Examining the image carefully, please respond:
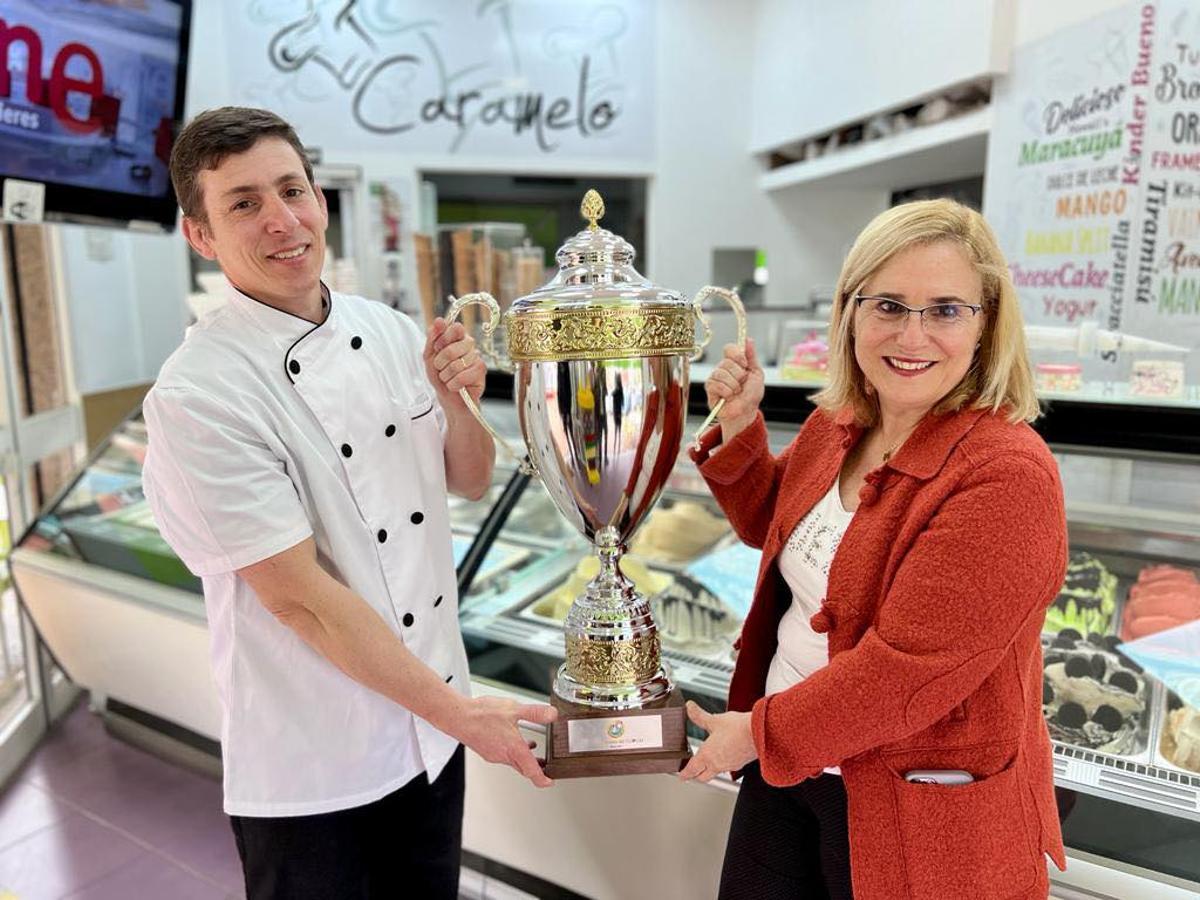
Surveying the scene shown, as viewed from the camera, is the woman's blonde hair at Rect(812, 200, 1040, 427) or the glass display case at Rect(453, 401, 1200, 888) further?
the glass display case at Rect(453, 401, 1200, 888)

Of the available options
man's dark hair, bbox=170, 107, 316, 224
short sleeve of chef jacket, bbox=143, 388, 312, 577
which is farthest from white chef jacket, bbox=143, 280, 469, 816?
man's dark hair, bbox=170, 107, 316, 224

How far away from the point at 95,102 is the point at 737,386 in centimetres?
251

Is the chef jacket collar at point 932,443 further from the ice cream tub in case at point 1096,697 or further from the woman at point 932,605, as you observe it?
the ice cream tub in case at point 1096,697

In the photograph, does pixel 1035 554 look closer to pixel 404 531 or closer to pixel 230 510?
pixel 404 531

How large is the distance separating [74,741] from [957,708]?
320 centimetres

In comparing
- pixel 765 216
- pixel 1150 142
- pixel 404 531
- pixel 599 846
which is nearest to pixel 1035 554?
pixel 404 531

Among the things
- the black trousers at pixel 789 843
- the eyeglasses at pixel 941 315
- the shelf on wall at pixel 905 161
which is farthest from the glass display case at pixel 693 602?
the shelf on wall at pixel 905 161

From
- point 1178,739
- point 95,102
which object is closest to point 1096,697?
point 1178,739

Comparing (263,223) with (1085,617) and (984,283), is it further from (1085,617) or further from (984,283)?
(1085,617)

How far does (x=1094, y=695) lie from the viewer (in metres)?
1.59

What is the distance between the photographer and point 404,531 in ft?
4.43

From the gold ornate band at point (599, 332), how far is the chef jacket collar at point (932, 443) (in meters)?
0.38

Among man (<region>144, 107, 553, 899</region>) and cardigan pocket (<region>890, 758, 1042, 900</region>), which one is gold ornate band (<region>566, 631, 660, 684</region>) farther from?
cardigan pocket (<region>890, 758, 1042, 900</region>)

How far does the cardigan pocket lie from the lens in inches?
39.5
